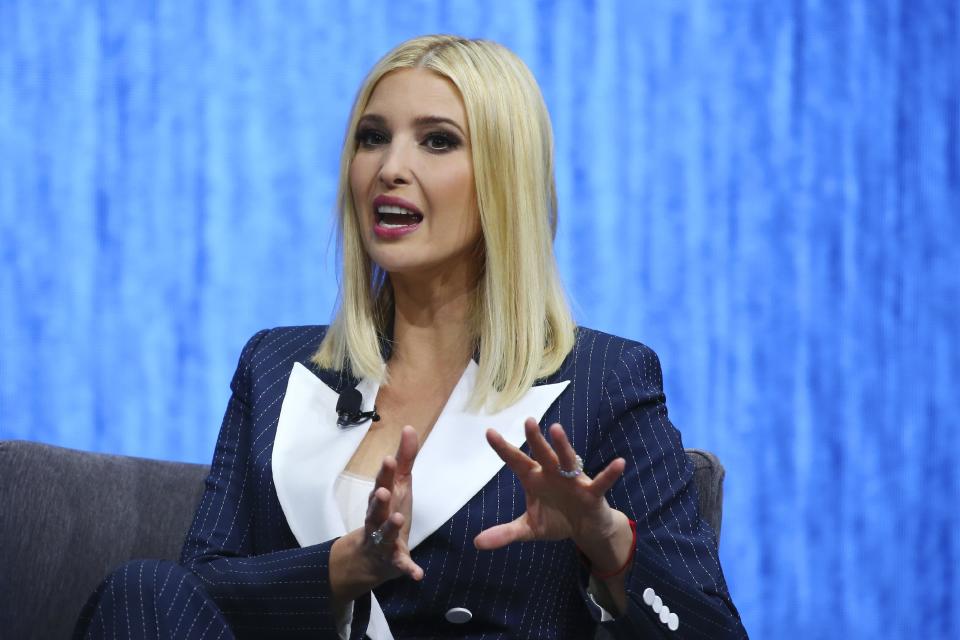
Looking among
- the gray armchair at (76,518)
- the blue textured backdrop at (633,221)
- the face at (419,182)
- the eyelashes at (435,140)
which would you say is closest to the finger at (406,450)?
the face at (419,182)

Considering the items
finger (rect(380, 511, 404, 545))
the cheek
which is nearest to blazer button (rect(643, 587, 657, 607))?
finger (rect(380, 511, 404, 545))

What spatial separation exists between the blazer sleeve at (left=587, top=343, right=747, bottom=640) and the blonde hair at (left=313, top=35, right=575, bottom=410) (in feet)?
0.37

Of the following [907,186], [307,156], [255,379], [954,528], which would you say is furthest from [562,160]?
[954,528]

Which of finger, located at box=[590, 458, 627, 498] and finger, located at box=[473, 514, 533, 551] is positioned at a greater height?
finger, located at box=[590, 458, 627, 498]

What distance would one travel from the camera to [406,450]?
144cm

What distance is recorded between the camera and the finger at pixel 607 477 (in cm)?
136

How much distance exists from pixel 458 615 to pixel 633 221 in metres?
1.20

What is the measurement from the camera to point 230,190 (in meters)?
2.66

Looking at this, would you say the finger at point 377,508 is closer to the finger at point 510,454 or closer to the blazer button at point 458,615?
the finger at point 510,454

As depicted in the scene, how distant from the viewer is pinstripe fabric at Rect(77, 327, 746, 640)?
1634mm

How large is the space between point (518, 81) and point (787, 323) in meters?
1.06

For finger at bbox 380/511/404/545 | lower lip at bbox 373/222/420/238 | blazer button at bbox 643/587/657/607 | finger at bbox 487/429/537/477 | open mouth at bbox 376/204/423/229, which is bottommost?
blazer button at bbox 643/587/657/607

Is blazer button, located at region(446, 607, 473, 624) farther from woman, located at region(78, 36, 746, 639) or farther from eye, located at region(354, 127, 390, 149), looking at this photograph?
eye, located at region(354, 127, 390, 149)

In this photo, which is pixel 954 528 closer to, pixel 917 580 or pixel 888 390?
pixel 917 580
